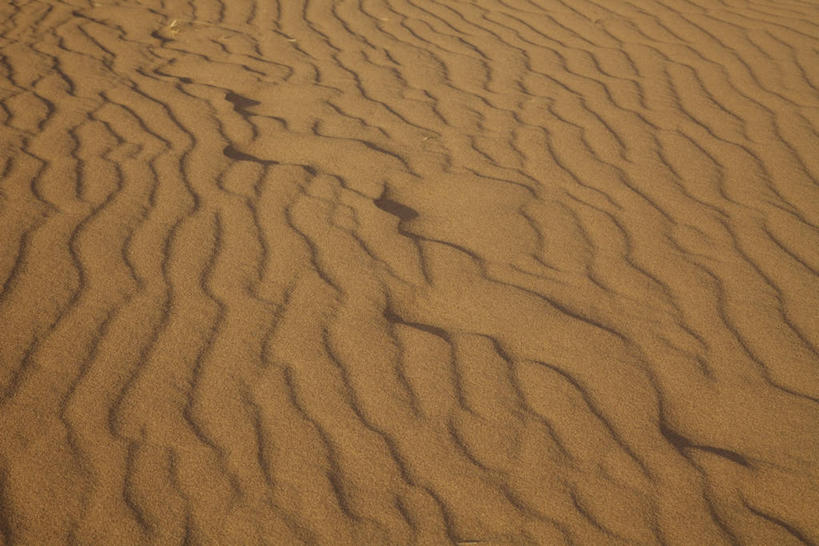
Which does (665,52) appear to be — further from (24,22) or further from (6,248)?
(24,22)

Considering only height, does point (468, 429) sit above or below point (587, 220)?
below

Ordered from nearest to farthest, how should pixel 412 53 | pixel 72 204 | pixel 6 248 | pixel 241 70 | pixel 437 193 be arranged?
pixel 6 248 → pixel 72 204 → pixel 437 193 → pixel 241 70 → pixel 412 53

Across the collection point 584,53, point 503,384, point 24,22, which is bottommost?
point 24,22

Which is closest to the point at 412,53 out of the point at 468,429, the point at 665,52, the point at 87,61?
the point at 665,52

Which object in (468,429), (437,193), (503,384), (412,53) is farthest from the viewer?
(412,53)

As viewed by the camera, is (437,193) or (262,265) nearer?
(262,265)

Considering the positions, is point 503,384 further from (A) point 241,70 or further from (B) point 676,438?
(A) point 241,70
